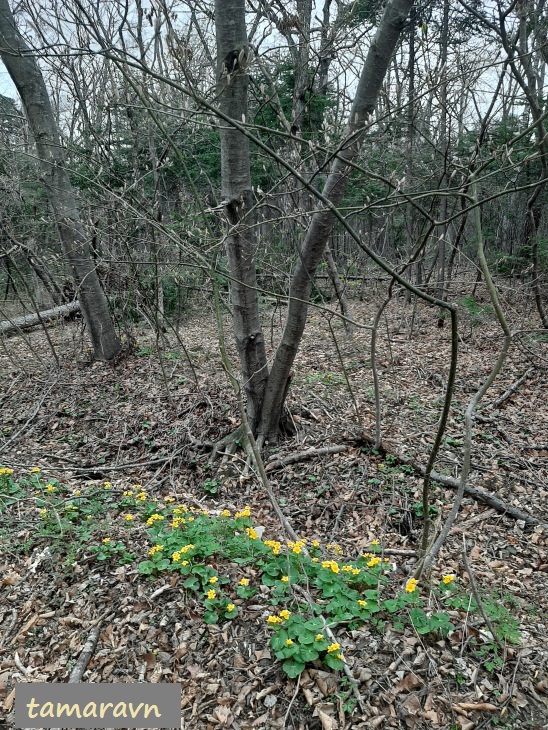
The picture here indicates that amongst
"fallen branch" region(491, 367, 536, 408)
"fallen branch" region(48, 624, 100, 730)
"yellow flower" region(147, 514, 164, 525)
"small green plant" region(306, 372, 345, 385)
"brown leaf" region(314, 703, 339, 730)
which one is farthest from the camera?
"small green plant" region(306, 372, 345, 385)

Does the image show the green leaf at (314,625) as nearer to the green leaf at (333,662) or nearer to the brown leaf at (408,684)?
the green leaf at (333,662)

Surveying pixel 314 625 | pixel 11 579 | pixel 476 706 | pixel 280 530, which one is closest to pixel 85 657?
pixel 11 579

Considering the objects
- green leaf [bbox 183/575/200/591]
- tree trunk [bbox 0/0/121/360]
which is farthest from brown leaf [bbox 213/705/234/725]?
tree trunk [bbox 0/0/121/360]

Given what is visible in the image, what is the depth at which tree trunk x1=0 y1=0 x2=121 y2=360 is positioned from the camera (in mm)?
6025

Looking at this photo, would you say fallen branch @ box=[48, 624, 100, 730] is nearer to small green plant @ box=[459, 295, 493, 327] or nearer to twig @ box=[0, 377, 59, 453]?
twig @ box=[0, 377, 59, 453]

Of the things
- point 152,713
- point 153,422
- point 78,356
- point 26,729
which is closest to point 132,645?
point 152,713

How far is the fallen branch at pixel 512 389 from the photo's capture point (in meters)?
5.24

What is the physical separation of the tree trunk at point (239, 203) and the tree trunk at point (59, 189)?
8.35 feet

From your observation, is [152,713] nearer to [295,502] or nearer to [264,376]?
[295,502]

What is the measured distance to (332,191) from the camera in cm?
373

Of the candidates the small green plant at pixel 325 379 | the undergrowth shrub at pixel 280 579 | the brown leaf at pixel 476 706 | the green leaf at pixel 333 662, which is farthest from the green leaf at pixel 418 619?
the small green plant at pixel 325 379

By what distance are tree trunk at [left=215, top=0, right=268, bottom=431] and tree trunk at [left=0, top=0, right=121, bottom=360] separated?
2.55 metres

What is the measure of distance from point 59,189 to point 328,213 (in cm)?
470

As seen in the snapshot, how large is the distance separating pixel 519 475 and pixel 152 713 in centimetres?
342
